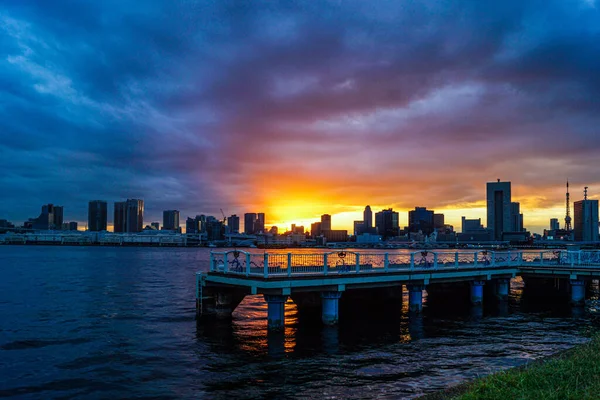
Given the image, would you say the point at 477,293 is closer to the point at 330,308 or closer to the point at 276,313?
the point at 330,308

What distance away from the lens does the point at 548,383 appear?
1304 centimetres

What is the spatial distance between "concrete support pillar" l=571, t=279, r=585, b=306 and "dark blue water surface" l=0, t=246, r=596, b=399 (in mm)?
1312

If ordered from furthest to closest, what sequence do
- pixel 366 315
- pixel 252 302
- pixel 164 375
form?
pixel 252 302, pixel 366 315, pixel 164 375

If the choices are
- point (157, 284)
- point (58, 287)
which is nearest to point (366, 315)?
point (157, 284)

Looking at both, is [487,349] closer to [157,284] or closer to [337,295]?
[337,295]

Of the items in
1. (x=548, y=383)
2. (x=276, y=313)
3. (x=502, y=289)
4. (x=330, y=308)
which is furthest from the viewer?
(x=502, y=289)

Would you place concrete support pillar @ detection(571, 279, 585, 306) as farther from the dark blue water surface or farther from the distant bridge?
the dark blue water surface

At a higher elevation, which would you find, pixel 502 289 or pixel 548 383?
pixel 548 383

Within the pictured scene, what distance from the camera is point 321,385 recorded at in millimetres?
19547

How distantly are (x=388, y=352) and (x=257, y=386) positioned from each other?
8608 millimetres

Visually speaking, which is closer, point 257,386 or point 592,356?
point 592,356

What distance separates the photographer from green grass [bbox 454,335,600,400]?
1194 centimetres

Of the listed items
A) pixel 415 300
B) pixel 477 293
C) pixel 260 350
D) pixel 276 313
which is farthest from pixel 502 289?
pixel 260 350

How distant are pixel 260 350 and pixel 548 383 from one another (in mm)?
15665
